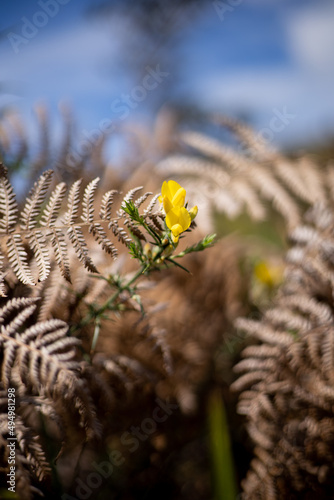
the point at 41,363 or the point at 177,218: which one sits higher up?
the point at 177,218

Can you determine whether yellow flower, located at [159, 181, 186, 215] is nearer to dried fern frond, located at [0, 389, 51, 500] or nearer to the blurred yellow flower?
dried fern frond, located at [0, 389, 51, 500]

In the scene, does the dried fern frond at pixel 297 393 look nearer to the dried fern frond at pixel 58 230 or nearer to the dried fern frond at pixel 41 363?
the dried fern frond at pixel 41 363

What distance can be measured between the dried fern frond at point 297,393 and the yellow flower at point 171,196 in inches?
24.2

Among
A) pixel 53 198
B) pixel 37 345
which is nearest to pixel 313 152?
pixel 53 198

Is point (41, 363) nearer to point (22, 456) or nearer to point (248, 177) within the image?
point (22, 456)

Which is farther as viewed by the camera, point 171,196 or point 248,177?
point 248,177

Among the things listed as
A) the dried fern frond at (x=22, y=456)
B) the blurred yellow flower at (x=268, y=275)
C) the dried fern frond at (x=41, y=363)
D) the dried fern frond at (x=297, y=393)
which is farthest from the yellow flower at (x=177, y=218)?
the blurred yellow flower at (x=268, y=275)

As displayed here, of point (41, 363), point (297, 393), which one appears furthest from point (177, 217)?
point (297, 393)

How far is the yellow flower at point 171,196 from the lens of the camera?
606 millimetres

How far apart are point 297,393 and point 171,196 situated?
0.69 m

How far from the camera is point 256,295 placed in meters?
1.48

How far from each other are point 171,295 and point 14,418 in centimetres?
88

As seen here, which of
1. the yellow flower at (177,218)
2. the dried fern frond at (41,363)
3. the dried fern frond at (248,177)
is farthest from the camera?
the dried fern frond at (248,177)

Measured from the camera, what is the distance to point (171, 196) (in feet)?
2.09
